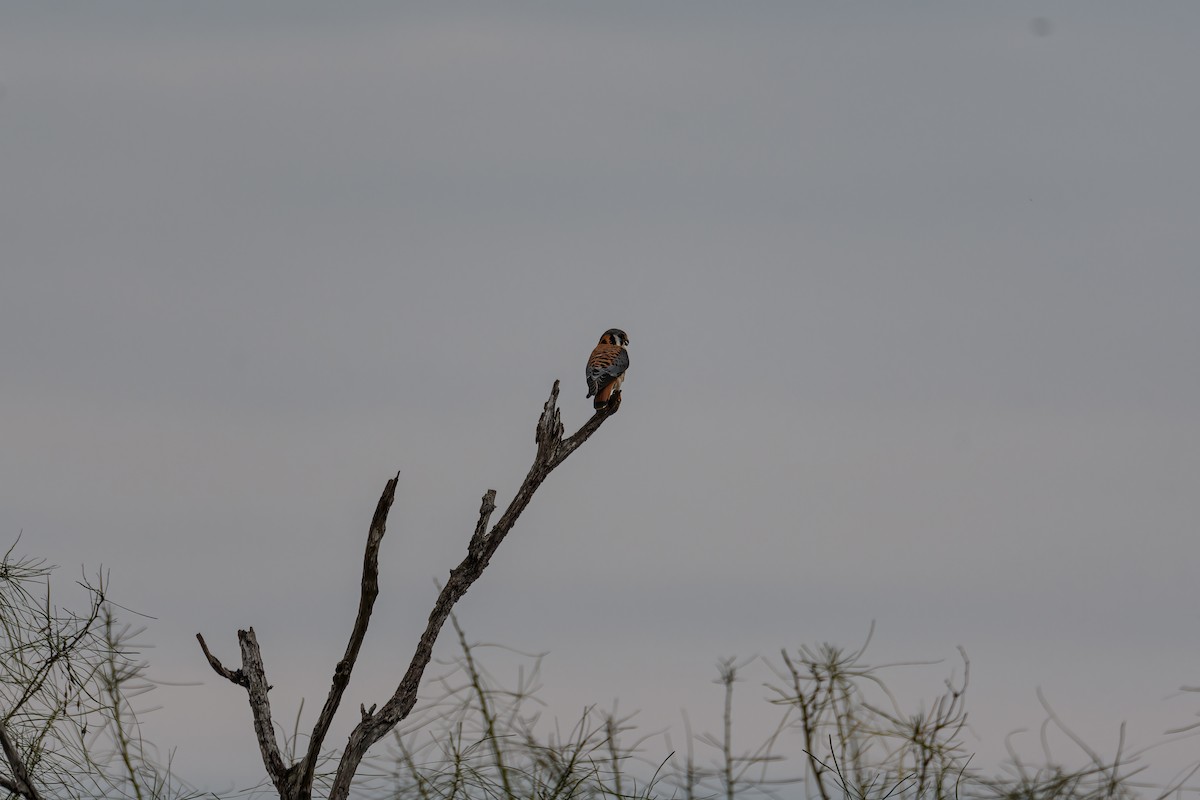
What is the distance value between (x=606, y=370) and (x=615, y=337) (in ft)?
5.41

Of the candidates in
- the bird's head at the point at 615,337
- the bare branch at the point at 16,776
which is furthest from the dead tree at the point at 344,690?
the bird's head at the point at 615,337

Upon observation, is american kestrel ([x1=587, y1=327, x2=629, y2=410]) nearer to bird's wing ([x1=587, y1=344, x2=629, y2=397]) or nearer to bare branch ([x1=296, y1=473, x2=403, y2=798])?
bird's wing ([x1=587, y1=344, x2=629, y2=397])

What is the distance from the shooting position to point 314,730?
28.1 feet

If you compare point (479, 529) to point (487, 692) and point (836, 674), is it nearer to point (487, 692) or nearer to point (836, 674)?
point (487, 692)

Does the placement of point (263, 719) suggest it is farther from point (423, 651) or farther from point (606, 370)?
point (606, 370)

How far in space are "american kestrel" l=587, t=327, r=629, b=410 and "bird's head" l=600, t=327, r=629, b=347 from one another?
1.18 ft

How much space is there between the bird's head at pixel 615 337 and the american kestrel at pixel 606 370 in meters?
0.36

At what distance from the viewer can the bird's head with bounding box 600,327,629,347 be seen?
13766 millimetres

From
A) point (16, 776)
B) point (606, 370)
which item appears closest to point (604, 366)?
point (606, 370)

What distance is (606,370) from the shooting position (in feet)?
40.9

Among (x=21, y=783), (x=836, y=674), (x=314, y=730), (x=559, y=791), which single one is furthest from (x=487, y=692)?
(x=21, y=783)

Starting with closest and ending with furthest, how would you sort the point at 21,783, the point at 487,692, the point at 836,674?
the point at 21,783 → the point at 836,674 → the point at 487,692

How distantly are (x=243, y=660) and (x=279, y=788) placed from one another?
33.3 inches

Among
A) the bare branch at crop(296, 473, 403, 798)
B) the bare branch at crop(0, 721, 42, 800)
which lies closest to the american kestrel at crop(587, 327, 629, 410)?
the bare branch at crop(296, 473, 403, 798)
